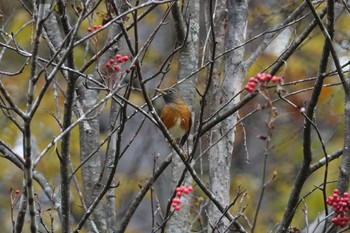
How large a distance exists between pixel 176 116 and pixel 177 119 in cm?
3

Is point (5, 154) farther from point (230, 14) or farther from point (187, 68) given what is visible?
point (230, 14)

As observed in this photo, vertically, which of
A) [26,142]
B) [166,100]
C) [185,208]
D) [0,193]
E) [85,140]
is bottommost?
[26,142]

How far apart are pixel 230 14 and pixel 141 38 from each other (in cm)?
494

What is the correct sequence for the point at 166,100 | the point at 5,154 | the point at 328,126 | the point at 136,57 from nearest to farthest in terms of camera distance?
1. the point at 136,57
2. the point at 5,154
3. the point at 166,100
4. the point at 328,126

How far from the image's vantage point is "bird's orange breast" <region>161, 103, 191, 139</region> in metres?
5.58

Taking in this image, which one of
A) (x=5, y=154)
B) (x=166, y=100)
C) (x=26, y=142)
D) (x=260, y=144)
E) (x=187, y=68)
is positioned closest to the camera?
(x=26, y=142)

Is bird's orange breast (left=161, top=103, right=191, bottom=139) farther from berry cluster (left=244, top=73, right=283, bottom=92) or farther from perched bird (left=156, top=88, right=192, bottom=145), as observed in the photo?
berry cluster (left=244, top=73, right=283, bottom=92)

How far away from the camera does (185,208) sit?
4.87 meters

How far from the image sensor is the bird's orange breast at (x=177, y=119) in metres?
5.58

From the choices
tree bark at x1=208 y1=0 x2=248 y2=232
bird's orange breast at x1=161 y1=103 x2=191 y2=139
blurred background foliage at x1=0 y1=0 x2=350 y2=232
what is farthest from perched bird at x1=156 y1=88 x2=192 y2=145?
blurred background foliage at x1=0 y1=0 x2=350 y2=232

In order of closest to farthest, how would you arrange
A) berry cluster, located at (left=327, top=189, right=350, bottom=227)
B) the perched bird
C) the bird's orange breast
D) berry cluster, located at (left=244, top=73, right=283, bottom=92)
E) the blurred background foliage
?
berry cluster, located at (left=244, top=73, right=283, bottom=92) → berry cluster, located at (left=327, top=189, right=350, bottom=227) → the perched bird → the bird's orange breast → the blurred background foliage

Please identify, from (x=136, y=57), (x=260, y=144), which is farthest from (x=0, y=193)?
(x=136, y=57)

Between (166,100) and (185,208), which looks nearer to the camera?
(185,208)

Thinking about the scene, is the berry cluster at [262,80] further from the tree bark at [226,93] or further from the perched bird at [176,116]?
the perched bird at [176,116]
